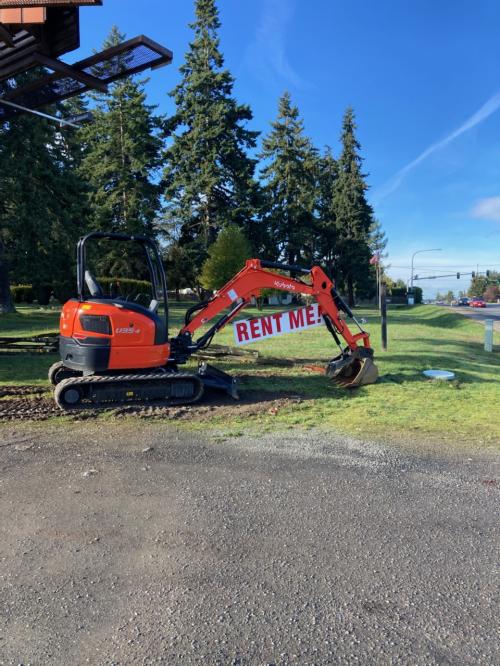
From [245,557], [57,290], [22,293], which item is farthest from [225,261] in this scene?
[245,557]

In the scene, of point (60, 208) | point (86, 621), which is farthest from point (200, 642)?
point (60, 208)

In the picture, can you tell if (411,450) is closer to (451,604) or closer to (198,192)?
(451,604)

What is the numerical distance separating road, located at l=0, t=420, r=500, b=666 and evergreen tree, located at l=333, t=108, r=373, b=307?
5054 cm

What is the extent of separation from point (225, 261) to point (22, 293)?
1759 centimetres

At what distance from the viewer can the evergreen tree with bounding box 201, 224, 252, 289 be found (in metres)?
33.8

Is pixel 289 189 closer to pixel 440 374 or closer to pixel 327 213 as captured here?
pixel 327 213

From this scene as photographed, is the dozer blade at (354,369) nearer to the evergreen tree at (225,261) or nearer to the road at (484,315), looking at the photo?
the road at (484,315)

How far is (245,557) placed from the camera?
332cm

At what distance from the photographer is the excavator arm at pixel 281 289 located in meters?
8.48

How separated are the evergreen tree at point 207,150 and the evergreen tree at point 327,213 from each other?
14322mm

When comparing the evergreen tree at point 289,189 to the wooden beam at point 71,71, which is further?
the evergreen tree at point 289,189

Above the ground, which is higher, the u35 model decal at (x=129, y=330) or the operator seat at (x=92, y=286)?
the operator seat at (x=92, y=286)

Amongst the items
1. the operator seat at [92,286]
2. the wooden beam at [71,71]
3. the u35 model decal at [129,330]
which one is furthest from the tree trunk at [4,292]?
the u35 model decal at [129,330]

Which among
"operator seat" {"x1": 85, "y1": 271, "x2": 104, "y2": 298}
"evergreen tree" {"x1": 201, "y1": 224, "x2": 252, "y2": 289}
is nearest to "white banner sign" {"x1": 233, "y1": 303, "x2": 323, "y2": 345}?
"operator seat" {"x1": 85, "y1": 271, "x2": 104, "y2": 298}
